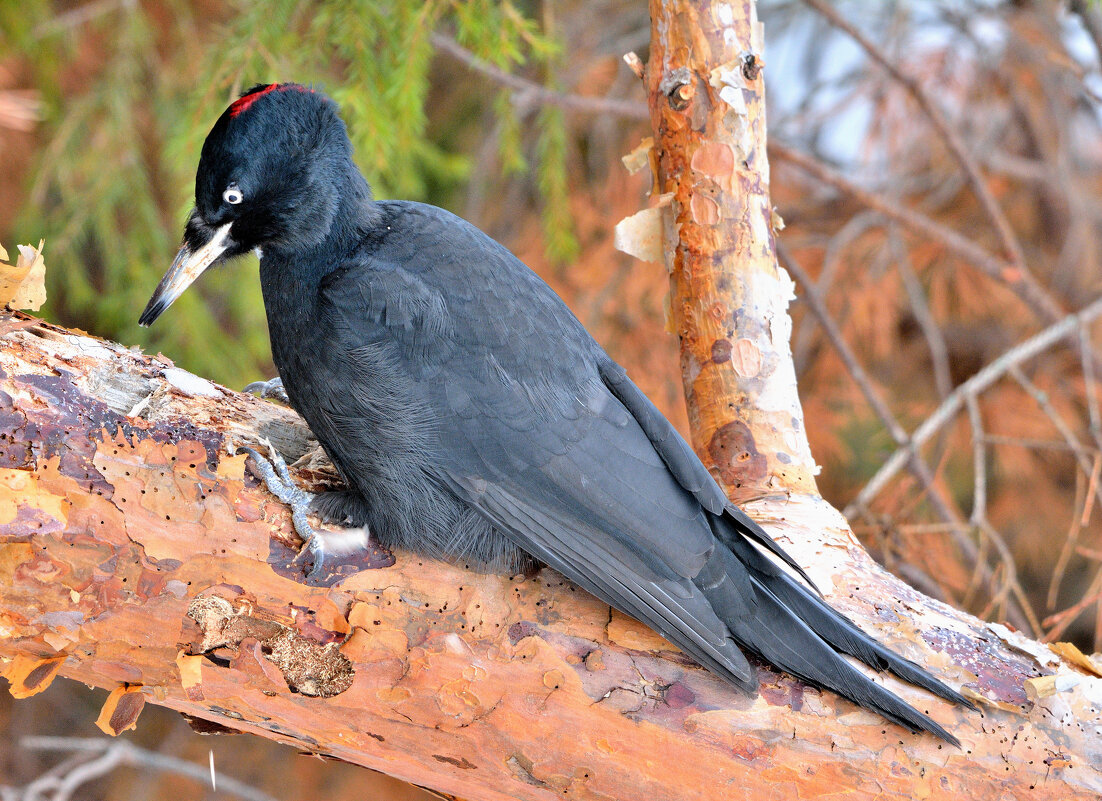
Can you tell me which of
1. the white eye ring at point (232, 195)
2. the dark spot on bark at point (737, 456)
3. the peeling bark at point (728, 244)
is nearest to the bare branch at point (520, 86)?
the peeling bark at point (728, 244)

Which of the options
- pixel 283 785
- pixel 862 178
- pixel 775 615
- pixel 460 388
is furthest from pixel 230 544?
pixel 862 178

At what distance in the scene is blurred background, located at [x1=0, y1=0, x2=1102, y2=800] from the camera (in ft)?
8.18

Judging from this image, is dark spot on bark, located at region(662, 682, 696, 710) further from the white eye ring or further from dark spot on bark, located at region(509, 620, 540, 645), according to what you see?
the white eye ring

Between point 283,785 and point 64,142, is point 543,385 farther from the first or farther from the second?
point 283,785

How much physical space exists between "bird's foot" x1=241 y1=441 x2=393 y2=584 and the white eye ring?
42cm

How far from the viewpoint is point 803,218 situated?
3293 millimetres

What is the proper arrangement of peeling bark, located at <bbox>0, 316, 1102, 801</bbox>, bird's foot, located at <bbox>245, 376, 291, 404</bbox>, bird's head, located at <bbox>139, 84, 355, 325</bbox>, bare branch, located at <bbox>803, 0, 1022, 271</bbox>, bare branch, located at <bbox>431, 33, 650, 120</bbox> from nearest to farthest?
peeling bark, located at <bbox>0, 316, 1102, 801</bbox>, bird's head, located at <bbox>139, 84, 355, 325</bbox>, bird's foot, located at <bbox>245, 376, 291, 404</bbox>, bare branch, located at <bbox>431, 33, 650, 120</bbox>, bare branch, located at <bbox>803, 0, 1022, 271</bbox>

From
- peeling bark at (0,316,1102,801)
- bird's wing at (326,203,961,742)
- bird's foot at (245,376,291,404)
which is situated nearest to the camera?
peeling bark at (0,316,1102,801)

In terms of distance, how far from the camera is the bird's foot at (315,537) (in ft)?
4.37

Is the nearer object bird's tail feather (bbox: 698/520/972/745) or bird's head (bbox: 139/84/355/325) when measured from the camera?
bird's tail feather (bbox: 698/520/972/745)

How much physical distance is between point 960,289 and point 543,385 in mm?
2314

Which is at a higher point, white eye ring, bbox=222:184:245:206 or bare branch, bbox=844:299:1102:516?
white eye ring, bbox=222:184:245:206

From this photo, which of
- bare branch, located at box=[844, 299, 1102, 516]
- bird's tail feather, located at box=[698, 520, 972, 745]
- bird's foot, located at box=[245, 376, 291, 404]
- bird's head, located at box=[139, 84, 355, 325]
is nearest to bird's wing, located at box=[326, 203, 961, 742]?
bird's tail feather, located at box=[698, 520, 972, 745]

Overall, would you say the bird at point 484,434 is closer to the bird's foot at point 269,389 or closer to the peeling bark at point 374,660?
the peeling bark at point 374,660
